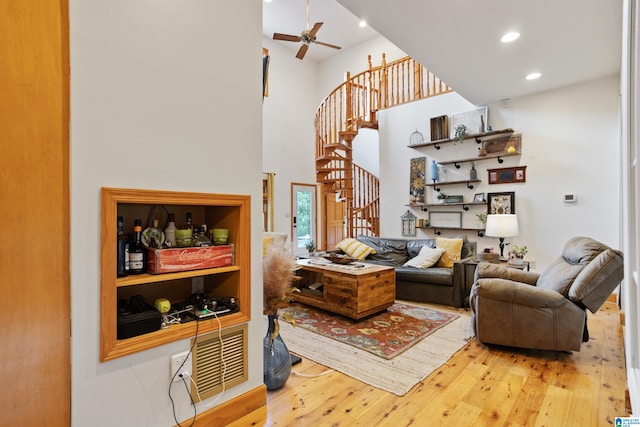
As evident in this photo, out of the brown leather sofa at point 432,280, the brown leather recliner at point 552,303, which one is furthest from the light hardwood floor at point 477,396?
the brown leather sofa at point 432,280

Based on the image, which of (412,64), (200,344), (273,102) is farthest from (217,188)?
(273,102)

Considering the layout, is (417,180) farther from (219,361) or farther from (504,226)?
(219,361)

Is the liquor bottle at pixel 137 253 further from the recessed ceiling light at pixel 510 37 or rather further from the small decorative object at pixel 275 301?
the recessed ceiling light at pixel 510 37

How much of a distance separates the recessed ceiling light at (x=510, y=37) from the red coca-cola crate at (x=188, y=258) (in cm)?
326

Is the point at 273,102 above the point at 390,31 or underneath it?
above

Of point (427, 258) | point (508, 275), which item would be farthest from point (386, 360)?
point (427, 258)

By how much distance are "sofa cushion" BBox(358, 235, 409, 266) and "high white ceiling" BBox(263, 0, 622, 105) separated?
2.46 metres

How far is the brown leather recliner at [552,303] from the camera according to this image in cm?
239

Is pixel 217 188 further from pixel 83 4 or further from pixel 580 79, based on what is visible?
pixel 580 79

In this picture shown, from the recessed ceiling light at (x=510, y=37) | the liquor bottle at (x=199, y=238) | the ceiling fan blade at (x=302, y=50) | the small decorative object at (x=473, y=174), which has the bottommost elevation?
the liquor bottle at (x=199, y=238)

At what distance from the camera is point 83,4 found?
130 cm

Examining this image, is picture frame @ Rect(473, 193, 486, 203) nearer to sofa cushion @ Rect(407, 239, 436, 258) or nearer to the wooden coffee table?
sofa cushion @ Rect(407, 239, 436, 258)

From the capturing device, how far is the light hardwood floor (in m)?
1.84

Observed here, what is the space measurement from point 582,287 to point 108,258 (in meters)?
3.09
